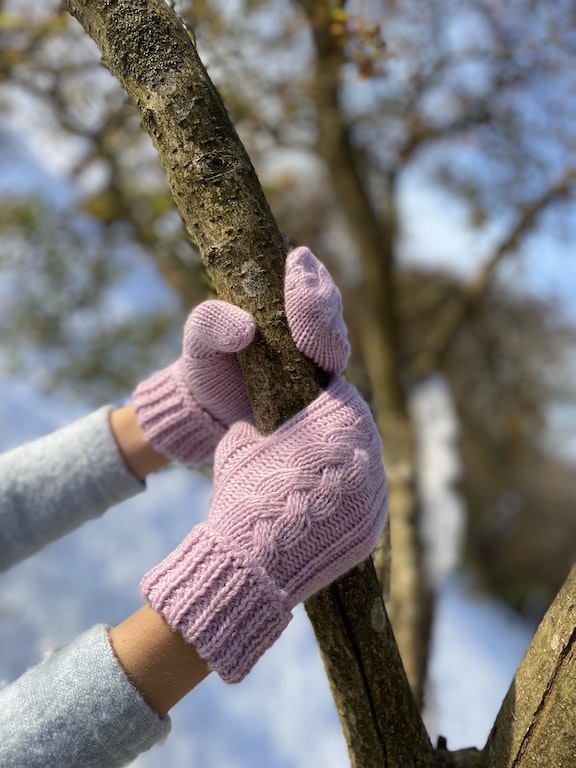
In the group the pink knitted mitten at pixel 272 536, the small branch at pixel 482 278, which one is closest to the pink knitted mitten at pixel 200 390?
the pink knitted mitten at pixel 272 536

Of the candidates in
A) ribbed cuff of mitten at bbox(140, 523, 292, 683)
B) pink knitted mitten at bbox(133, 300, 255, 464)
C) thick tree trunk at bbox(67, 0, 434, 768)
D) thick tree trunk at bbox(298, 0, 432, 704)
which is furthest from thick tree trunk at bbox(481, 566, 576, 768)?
thick tree trunk at bbox(298, 0, 432, 704)

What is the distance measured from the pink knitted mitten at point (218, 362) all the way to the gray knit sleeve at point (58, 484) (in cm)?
8

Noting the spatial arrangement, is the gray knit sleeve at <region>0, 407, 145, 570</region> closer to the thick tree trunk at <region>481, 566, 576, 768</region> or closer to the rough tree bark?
the rough tree bark

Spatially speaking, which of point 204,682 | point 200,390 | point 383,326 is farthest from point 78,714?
point 383,326

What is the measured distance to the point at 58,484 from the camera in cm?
84

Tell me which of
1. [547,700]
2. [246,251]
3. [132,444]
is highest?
[246,251]

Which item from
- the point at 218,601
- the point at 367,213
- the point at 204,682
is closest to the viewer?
the point at 218,601

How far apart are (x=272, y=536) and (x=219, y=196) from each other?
0.33m

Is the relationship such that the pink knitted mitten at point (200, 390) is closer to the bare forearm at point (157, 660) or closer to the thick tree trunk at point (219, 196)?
the thick tree trunk at point (219, 196)

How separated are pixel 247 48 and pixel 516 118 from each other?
1362 mm

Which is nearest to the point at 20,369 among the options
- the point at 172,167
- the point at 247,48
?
the point at 247,48

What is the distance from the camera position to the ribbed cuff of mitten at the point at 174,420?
78 cm

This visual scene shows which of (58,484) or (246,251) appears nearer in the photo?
(246,251)

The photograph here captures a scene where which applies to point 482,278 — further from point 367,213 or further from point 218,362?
point 218,362
